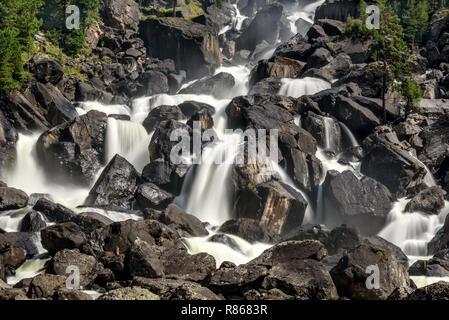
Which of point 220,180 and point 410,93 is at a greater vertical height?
point 410,93

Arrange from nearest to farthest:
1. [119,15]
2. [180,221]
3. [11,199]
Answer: [180,221] < [11,199] < [119,15]

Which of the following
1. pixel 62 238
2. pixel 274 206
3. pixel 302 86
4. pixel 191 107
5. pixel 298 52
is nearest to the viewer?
pixel 62 238

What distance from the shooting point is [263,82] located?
54312 millimetres

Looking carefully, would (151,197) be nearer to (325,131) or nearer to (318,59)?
(325,131)

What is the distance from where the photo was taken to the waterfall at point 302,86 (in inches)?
2045

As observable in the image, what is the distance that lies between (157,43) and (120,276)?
56.7 meters

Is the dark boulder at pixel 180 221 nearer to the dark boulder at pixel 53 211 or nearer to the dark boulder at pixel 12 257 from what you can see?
the dark boulder at pixel 53 211

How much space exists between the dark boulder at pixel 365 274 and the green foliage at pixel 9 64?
35558 mm

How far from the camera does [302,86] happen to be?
2077 inches

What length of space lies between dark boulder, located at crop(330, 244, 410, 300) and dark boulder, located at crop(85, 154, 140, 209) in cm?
2034

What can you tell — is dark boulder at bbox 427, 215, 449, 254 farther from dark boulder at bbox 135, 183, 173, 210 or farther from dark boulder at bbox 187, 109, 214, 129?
dark boulder at bbox 187, 109, 214, 129

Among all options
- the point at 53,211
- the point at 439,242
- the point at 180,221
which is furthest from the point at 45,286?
the point at 439,242

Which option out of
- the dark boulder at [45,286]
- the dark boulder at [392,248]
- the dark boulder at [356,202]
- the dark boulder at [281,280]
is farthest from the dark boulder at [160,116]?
the dark boulder at [45,286]

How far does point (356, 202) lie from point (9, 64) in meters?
34.9
